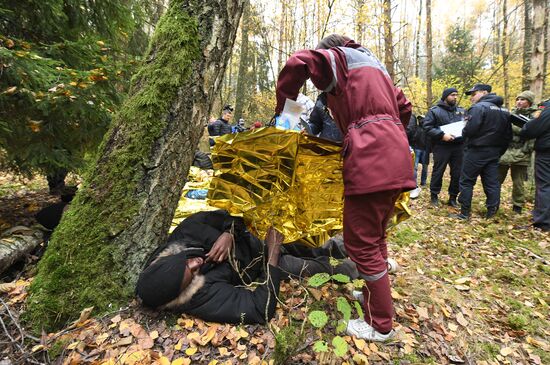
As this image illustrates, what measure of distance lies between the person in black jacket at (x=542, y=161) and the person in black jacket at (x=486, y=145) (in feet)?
1.16

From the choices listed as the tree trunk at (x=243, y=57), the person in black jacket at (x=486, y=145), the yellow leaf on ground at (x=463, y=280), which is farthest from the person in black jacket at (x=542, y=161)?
the tree trunk at (x=243, y=57)

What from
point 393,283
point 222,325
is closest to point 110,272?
point 222,325

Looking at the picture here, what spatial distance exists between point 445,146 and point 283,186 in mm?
4948

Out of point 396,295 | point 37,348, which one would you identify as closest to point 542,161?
point 396,295

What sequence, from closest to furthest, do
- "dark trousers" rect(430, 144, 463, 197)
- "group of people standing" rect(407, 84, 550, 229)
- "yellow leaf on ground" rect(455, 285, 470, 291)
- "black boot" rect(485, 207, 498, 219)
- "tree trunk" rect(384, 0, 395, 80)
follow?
"yellow leaf on ground" rect(455, 285, 470, 291) → "group of people standing" rect(407, 84, 550, 229) → "black boot" rect(485, 207, 498, 219) → "dark trousers" rect(430, 144, 463, 197) → "tree trunk" rect(384, 0, 395, 80)

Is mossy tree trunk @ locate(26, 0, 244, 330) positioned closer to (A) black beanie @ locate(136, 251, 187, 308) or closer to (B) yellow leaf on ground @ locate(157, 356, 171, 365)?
(A) black beanie @ locate(136, 251, 187, 308)

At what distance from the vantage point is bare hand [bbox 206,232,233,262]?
8.21ft

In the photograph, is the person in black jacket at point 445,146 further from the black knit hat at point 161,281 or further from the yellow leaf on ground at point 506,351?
the black knit hat at point 161,281

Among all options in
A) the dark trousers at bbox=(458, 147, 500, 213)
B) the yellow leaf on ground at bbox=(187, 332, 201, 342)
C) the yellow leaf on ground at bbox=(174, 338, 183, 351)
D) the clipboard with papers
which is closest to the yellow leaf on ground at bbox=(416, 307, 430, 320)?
the yellow leaf on ground at bbox=(187, 332, 201, 342)

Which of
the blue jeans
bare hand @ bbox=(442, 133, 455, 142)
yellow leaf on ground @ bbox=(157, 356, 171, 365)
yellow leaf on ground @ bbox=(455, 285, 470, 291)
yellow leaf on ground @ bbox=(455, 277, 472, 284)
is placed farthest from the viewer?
the blue jeans

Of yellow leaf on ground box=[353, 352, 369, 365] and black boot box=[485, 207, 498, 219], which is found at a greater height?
yellow leaf on ground box=[353, 352, 369, 365]

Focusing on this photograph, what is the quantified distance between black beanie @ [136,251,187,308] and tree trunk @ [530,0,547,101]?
821cm

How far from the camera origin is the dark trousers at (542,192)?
15.6 ft

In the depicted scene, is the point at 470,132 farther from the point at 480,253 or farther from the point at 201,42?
the point at 201,42
